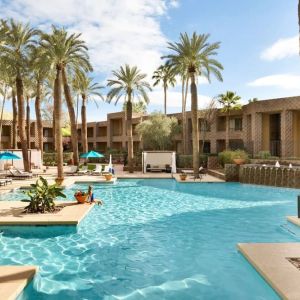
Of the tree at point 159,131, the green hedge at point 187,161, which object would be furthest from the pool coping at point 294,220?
the tree at point 159,131

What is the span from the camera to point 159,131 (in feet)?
141

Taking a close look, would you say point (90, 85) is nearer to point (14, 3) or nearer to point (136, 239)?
point (14, 3)

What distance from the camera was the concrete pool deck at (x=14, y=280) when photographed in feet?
19.2

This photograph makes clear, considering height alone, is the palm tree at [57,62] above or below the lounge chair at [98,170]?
above

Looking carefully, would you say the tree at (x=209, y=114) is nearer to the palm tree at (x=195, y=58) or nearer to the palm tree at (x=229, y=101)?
the palm tree at (x=229, y=101)

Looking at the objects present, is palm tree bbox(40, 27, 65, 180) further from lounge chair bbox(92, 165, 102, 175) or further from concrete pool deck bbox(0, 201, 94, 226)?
concrete pool deck bbox(0, 201, 94, 226)

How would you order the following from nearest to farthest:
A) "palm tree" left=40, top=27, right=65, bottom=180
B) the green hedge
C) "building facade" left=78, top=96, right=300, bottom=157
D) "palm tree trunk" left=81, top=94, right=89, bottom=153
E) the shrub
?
"palm tree" left=40, top=27, right=65, bottom=180
the shrub
"building facade" left=78, top=96, right=300, bottom=157
the green hedge
"palm tree trunk" left=81, top=94, right=89, bottom=153

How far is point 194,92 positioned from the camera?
28734 mm

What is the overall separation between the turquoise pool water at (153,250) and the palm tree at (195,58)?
1333cm

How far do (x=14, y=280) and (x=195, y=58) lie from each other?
24.6 metres

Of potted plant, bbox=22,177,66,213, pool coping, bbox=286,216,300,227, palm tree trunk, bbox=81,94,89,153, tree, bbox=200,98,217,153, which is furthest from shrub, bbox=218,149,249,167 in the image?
potted plant, bbox=22,177,66,213

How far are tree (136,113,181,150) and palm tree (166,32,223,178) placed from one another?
14.3 m

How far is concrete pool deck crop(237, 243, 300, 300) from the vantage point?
6.00 m

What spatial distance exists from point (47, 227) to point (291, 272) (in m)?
7.73
